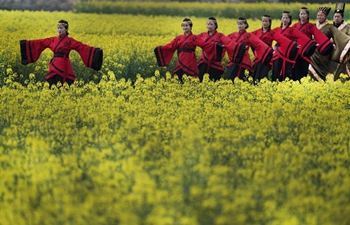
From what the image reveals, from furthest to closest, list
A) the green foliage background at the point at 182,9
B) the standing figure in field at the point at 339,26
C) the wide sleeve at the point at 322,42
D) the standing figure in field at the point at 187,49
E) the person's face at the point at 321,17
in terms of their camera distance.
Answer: the green foliage background at the point at 182,9 → the standing figure in field at the point at 339,26 → the person's face at the point at 321,17 → the wide sleeve at the point at 322,42 → the standing figure in field at the point at 187,49

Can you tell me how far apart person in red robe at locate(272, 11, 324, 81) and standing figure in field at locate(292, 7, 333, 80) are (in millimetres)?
181

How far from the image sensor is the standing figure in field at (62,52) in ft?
44.2

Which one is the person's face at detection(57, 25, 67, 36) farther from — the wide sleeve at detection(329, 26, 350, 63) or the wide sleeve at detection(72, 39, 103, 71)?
the wide sleeve at detection(329, 26, 350, 63)

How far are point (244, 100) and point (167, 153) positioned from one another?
3.40 metres

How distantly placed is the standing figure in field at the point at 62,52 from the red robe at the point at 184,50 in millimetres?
1684

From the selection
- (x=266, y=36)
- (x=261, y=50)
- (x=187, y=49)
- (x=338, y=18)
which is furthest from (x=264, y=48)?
(x=338, y=18)

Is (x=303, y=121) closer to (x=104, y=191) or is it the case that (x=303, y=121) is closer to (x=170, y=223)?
(x=104, y=191)

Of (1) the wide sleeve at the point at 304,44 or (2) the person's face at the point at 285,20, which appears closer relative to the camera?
(1) the wide sleeve at the point at 304,44

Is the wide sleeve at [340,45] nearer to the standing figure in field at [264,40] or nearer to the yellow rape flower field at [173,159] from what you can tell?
the standing figure in field at [264,40]

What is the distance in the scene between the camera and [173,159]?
289 inches

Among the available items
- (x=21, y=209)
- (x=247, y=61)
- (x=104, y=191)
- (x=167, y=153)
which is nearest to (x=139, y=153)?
(x=167, y=153)

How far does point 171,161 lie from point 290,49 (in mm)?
8549

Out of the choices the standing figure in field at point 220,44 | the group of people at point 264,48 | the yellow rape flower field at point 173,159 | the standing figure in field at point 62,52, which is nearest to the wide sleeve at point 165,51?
the group of people at point 264,48

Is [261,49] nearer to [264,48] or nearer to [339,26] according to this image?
[264,48]
